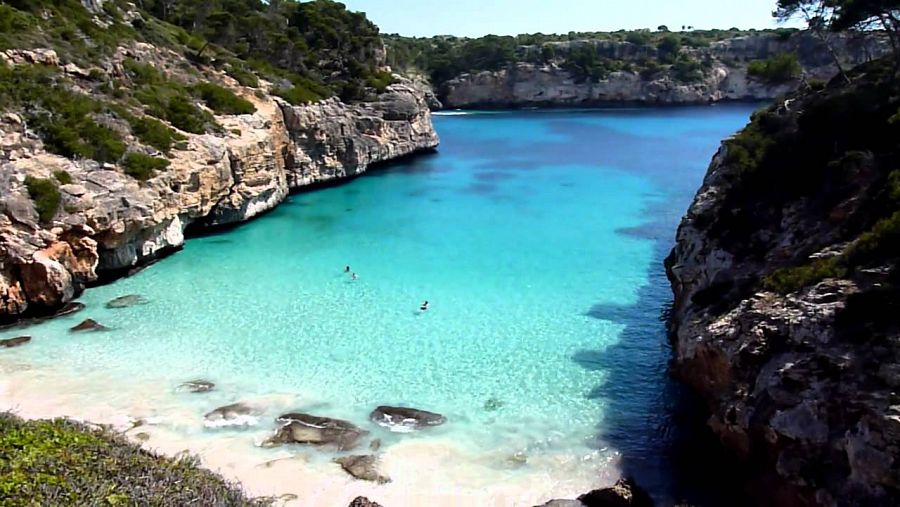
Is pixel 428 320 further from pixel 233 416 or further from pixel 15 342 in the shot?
pixel 15 342

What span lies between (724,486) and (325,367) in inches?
340

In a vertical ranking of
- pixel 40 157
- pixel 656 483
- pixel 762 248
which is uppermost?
pixel 40 157

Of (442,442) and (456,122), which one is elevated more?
(456,122)

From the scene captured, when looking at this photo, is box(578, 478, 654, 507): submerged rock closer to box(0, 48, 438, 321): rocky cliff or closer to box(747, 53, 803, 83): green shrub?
box(0, 48, 438, 321): rocky cliff

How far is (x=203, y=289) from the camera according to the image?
68.7 ft

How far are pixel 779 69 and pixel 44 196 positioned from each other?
1152 inches

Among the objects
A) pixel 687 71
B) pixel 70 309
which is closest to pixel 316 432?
pixel 70 309

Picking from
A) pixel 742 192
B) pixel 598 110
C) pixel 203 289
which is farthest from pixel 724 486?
pixel 598 110

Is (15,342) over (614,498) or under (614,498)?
over

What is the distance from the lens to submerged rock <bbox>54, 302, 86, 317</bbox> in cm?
1845

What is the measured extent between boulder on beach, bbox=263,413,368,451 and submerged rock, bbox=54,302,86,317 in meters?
8.78

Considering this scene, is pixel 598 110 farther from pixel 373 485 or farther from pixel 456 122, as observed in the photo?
pixel 373 485

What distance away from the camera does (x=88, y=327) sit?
1756cm

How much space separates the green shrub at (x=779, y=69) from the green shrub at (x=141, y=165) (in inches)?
1027
